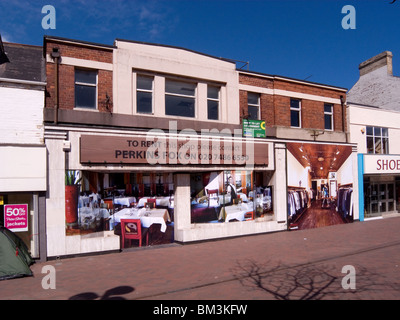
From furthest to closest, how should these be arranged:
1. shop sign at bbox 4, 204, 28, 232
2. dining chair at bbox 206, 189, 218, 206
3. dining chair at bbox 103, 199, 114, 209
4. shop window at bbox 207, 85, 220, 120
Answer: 1. shop window at bbox 207, 85, 220, 120
2. dining chair at bbox 206, 189, 218, 206
3. dining chair at bbox 103, 199, 114, 209
4. shop sign at bbox 4, 204, 28, 232

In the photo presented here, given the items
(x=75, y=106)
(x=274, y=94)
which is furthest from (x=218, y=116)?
(x=75, y=106)

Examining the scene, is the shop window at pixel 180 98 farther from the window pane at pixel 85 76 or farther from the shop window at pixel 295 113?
the shop window at pixel 295 113

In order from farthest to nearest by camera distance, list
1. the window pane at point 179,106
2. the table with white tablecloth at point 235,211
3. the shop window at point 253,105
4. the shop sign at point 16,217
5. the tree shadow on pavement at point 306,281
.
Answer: the shop window at point 253,105 → the table with white tablecloth at point 235,211 → the window pane at point 179,106 → the shop sign at point 16,217 → the tree shadow on pavement at point 306,281

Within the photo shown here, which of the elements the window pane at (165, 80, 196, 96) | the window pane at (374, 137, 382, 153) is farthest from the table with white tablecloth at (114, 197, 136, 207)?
the window pane at (374, 137, 382, 153)

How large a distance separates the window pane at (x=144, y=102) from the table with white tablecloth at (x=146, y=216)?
12.7 ft

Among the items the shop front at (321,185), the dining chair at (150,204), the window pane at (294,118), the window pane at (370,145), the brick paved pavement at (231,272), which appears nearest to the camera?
the brick paved pavement at (231,272)

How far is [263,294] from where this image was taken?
22.3 ft

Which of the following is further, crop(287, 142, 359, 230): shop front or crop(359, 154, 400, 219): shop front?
crop(359, 154, 400, 219): shop front

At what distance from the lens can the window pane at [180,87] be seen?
1346cm

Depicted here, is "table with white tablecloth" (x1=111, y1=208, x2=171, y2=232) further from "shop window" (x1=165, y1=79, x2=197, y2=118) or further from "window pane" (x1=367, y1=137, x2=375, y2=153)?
"window pane" (x1=367, y1=137, x2=375, y2=153)

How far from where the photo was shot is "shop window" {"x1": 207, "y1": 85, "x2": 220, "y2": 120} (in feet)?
47.2

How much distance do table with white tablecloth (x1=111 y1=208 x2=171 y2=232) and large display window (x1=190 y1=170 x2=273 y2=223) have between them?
1220 mm

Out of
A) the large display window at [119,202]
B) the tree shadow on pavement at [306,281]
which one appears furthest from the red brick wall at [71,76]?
the tree shadow on pavement at [306,281]
